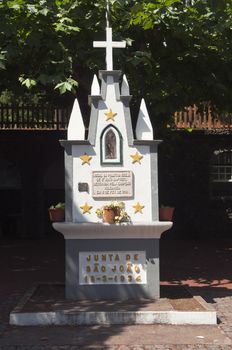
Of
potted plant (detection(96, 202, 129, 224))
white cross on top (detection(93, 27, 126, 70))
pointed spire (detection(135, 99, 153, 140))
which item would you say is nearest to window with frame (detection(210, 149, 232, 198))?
pointed spire (detection(135, 99, 153, 140))

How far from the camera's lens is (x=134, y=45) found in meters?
9.91

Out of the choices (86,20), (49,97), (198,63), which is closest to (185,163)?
(49,97)

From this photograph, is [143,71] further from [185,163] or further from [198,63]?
[185,163]

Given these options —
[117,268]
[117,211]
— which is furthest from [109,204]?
[117,268]

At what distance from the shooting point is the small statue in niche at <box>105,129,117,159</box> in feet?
26.5

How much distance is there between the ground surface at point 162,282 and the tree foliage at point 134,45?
362 centimetres

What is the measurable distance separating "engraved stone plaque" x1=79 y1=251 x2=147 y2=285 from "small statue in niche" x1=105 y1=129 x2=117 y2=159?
1509 millimetres

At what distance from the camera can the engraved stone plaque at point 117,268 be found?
314 inches

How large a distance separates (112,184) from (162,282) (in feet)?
10.2

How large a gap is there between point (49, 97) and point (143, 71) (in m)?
4.48

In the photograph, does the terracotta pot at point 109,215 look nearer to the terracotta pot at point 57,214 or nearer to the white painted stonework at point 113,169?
the white painted stonework at point 113,169

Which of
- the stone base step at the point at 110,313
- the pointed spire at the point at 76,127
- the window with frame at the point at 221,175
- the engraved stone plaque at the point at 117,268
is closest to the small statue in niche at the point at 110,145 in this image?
the pointed spire at the point at 76,127

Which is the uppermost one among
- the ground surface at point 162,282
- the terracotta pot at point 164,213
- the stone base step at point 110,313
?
the terracotta pot at point 164,213

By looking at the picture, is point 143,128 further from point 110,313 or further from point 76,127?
point 110,313
